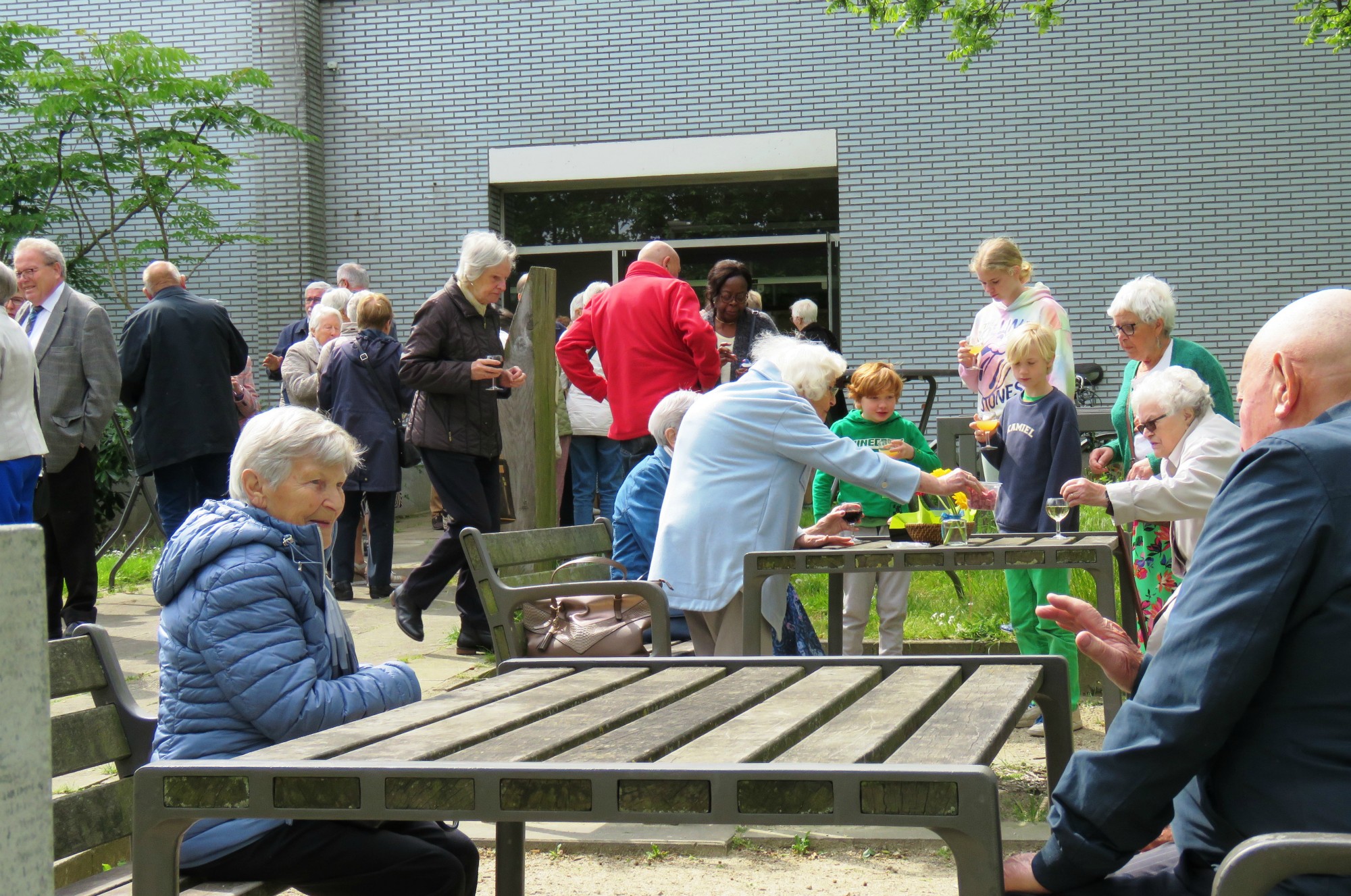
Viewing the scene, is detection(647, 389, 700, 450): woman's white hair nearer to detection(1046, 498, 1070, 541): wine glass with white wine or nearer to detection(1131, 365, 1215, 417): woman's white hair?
detection(1046, 498, 1070, 541): wine glass with white wine

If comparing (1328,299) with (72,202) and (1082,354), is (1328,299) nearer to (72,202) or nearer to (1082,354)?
(1082,354)

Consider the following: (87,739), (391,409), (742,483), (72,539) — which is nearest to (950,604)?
(742,483)

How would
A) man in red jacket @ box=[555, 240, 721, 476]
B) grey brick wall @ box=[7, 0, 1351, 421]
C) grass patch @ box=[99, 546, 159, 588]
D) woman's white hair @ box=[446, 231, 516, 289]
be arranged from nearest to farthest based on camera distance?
woman's white hair @ box=[446, 231, 516, 289]
man in red jacket @ box=[555, 240, 721, 476]
grass patch @ box=[99, 546, 159, 588]
grey brick wall @ box=[7, 0, 1351, 421]

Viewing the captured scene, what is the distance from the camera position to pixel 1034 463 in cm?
548

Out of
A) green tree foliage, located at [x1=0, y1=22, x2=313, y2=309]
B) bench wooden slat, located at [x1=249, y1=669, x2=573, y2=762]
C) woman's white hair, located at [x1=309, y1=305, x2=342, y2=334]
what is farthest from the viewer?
green tree foliage, located at [x1=0, y1=22, x2=313, y2=309]

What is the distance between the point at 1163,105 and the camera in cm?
1445

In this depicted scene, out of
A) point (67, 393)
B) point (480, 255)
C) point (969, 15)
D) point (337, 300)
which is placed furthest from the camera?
point (969, 15)

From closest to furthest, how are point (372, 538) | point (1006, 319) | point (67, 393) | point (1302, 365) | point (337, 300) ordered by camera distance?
point (1302, 365), point (1006, 319), point (67, 393), point (372, 538), point (337, 300)

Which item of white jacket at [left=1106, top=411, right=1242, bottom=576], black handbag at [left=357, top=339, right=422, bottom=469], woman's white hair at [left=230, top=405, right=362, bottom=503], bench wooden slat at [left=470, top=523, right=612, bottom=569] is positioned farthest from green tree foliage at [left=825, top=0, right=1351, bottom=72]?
woman's white hair at [left=230, top=405, right=362, bottom=503]

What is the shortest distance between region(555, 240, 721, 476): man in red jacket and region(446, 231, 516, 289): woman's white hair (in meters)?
0.87

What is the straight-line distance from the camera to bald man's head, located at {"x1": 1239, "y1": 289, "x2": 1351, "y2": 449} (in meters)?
2.03

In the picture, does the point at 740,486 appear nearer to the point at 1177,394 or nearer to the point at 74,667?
the point at 1177,394

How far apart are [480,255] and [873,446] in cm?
213

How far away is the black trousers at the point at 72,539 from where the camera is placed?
23.1 ft
